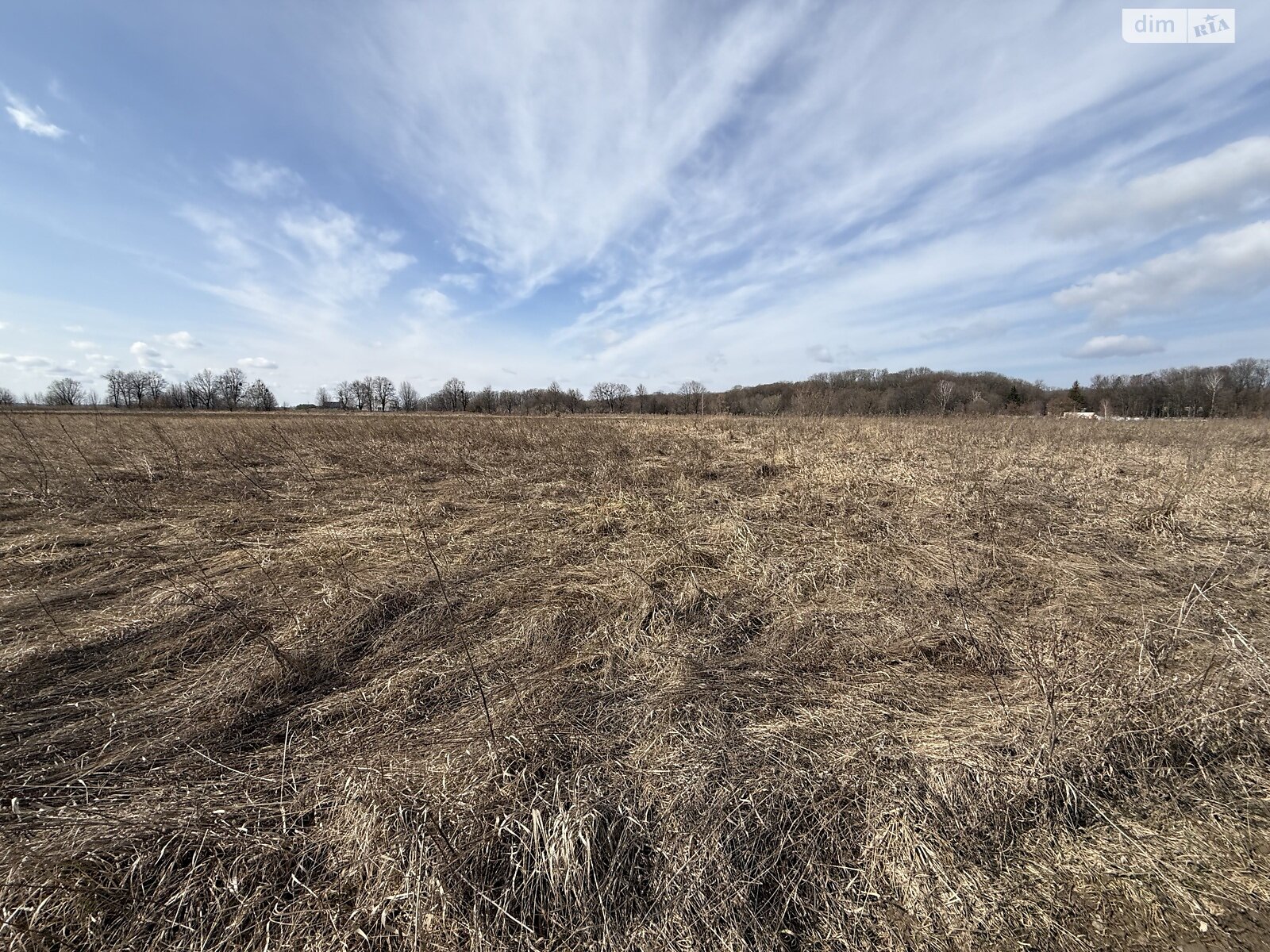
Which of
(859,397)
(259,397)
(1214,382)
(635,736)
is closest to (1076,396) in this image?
(1214,382)

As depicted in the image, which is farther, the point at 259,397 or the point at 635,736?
the point at 259,397

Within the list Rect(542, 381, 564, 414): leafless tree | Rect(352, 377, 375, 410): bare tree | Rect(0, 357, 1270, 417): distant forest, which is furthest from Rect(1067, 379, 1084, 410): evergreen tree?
Rect(352, 377, 375, 410): bare tree

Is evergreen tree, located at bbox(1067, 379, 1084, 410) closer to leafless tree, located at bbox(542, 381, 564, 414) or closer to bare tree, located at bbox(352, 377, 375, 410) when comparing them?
leafless tree, located at bbox(542, 381, 564, 414)

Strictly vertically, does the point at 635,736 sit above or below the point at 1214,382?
below

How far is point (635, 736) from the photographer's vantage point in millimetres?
2471

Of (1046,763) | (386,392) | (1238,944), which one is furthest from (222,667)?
(386,392)

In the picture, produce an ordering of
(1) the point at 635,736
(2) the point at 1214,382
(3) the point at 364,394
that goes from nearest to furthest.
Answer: (1) the point at 635,736
(2) the point at 1214,382
(3) the point at 364,394

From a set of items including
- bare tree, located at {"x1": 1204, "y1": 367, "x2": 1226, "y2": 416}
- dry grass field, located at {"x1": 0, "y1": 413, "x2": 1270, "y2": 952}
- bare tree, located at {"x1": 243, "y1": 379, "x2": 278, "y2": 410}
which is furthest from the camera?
bare tree, located at {"x1": 243, "y1": 379, "x2": 278, "y2": 410}

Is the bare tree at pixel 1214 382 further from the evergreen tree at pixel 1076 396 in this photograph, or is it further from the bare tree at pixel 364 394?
the bare tree at pixel 364 394

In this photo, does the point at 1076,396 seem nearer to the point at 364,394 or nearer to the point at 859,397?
the point at 859,397

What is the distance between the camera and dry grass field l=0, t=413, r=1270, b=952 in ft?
5.61

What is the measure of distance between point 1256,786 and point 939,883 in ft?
6.46

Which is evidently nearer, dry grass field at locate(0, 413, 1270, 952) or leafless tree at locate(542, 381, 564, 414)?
dry grass field at locate(0, 413, 1270, 952)

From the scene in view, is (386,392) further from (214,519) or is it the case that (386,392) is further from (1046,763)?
(1046,763)
